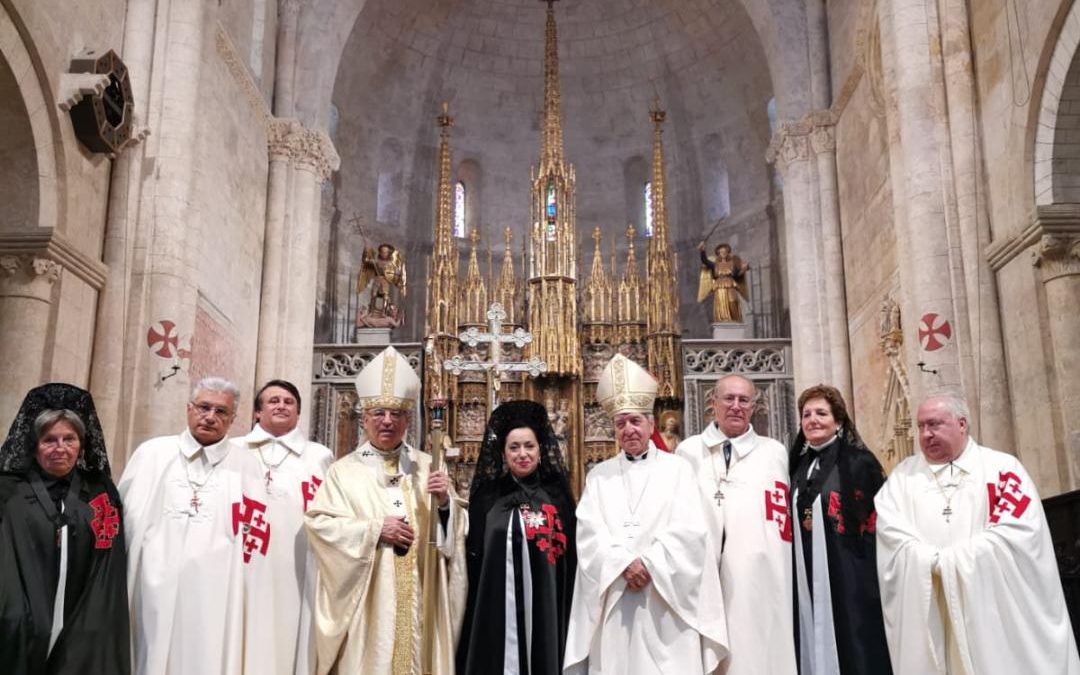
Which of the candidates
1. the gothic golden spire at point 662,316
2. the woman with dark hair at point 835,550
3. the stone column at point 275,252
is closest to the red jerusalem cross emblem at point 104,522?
the woman with dark hair at point 835,550

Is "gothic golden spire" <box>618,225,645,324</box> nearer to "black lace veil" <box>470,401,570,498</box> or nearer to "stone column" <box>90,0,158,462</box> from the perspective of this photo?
"stone column" <box>90,0,158,462</box>

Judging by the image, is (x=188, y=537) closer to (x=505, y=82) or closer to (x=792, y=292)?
(x=792, y=292)

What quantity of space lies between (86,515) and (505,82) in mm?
16829

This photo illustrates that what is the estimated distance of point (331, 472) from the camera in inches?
197

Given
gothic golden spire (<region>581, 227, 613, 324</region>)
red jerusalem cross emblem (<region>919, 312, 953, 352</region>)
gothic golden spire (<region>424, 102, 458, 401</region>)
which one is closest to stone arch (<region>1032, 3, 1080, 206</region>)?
red jerusalem cross emblem (<region>919, 312, 953, 352</region>)

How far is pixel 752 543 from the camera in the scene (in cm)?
489

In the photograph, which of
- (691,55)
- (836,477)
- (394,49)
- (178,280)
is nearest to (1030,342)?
(836,477)

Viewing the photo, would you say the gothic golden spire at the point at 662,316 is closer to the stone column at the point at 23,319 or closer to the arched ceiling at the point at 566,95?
the arched ceiling at the point at 566,95

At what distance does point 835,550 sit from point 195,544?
3.08 m

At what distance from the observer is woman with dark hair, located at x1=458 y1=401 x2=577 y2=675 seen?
478 centimetres

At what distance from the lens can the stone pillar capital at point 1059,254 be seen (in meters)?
7.68

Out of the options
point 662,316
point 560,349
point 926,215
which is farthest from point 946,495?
point 662,316

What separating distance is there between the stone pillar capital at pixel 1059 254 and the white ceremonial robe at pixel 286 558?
571 centimetres

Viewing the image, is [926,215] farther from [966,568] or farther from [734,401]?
[966,568]
